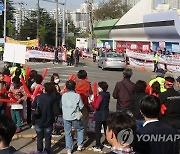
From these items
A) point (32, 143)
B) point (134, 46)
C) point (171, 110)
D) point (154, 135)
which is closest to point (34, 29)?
point (134, 46)

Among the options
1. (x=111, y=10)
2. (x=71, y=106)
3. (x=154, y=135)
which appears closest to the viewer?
(x=154, y=135)

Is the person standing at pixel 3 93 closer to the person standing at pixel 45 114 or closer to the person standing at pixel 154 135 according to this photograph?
the person standing at pixel 45 114

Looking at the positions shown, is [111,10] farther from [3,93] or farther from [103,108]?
[103,108]

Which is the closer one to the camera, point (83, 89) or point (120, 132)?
point (120, 132)

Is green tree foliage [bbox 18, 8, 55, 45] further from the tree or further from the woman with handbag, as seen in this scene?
the woman with handbag

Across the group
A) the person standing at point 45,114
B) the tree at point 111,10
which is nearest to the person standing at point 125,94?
the person standing at point 45,114

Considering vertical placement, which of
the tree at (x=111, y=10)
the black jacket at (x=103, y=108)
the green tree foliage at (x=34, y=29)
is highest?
the tree at (x=111, y=10)

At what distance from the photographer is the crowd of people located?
335 cm

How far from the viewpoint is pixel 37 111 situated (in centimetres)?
675

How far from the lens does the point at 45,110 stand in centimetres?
675

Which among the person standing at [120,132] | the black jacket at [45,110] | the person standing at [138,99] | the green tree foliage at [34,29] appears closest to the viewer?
the person standing at [120,132]

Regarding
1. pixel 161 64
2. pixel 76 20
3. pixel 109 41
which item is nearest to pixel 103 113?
pixel 161 64

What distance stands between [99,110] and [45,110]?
1304 mm

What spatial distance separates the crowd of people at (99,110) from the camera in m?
3.35
